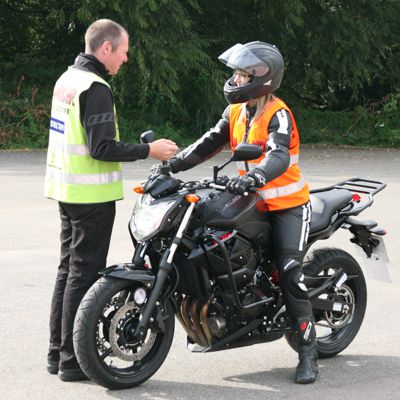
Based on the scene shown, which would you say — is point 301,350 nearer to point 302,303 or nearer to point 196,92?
point 302,303

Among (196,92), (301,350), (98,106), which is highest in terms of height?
(98,106)

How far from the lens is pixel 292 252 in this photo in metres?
6.04

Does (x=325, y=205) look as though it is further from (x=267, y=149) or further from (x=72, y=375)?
(x=72, y=375)

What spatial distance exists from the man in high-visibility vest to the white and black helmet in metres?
0.46

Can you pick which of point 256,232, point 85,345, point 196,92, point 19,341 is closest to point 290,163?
point 256,232

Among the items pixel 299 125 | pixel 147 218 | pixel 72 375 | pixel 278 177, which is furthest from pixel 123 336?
pixel 299 125

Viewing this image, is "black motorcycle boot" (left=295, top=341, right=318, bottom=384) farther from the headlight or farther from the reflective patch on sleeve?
the reflective patch on sleeve

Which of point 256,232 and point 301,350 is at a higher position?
point 256,232

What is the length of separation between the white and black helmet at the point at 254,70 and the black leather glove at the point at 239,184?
1.73 ft

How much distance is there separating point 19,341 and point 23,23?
18.8m

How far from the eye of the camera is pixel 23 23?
24.8m

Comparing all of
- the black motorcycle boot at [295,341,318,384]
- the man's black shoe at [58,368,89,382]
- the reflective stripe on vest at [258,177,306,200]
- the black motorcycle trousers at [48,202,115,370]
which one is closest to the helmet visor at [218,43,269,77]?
the reflective stripe on vest at [258,177,306,200]

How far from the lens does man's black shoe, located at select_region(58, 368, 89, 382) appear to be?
604 cm

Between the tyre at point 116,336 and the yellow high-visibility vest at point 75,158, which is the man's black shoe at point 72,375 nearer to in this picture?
the tyre at point 116,336
